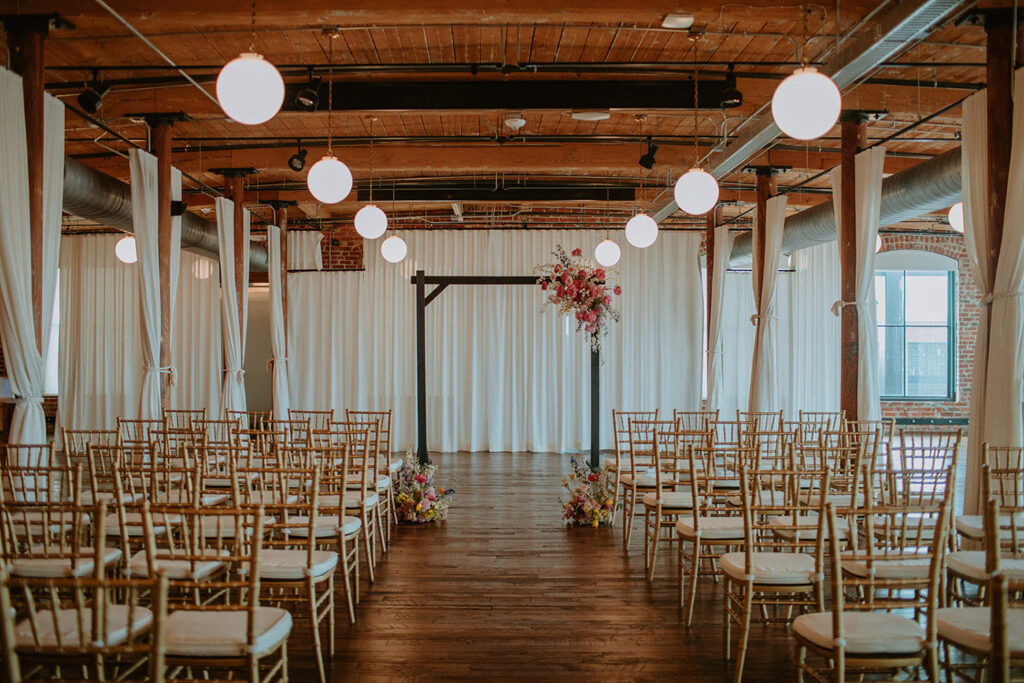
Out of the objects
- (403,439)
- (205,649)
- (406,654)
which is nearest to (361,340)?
(403,439)

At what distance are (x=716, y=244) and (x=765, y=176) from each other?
5.09 feet

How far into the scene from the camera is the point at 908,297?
13.2 meters

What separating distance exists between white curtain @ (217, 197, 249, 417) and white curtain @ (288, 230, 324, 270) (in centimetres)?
311

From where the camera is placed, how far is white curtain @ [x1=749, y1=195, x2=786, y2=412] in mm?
8641

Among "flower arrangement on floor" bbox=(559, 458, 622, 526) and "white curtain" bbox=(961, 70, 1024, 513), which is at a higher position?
"white curtain" bbox=(961, 70, 1024, 513)

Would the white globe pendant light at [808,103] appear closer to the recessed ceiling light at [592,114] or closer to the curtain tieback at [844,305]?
the recessed ceiling light at [592,114]

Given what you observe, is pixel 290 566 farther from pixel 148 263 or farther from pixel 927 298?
pixel 927 298

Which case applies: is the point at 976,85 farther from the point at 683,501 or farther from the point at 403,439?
the point at 403,439

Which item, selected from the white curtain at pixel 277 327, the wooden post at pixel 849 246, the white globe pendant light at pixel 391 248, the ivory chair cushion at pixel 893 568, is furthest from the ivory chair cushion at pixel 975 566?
the white curtain at pixel 277 327

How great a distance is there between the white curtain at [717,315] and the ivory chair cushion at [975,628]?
284 inches

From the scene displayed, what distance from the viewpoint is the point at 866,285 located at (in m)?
6.70

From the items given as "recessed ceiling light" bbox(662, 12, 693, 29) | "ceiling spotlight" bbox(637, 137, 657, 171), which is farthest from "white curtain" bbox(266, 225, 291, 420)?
"recessed ceiling light" bbox(662, 12, 693, 29)

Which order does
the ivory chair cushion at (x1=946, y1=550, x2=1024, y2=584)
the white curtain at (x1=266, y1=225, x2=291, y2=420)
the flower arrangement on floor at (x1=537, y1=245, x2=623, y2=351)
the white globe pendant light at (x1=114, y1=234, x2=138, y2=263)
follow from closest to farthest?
the ivory chair cushion at (x1=946, y1=550, x2=1024, y2=584) → the flower arrangement on floor at (x1=537, y1=245, x2=623, y2=351) → the white globe pendant light at (x1=114, y1=234, x2=138, y2=263) → the white curtain at (x1=266, y1=225, x2=291, y2=420)

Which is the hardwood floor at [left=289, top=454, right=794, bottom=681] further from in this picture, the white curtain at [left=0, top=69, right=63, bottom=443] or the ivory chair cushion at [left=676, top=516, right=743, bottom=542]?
the white curtain at [left=0, top=69, right=63, bottom=443]
